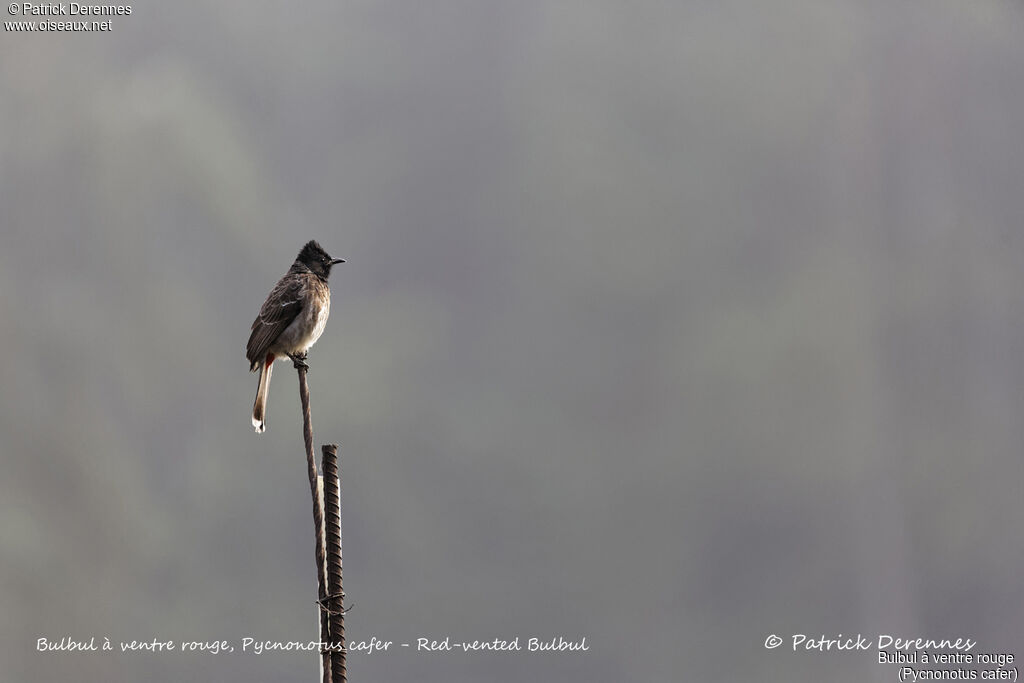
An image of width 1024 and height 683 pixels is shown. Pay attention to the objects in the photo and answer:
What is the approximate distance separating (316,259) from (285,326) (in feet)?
8.15

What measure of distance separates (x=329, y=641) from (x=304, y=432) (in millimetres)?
2210

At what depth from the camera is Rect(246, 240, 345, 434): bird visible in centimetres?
1711

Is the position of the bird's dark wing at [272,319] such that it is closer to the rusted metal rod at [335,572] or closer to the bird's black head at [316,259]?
the bird's black head at [316,259]

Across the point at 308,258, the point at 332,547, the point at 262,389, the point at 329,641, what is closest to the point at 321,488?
the point at 332,547

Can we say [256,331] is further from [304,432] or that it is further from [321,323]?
[304,432]

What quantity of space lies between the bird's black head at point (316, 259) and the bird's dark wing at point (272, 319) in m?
1.30

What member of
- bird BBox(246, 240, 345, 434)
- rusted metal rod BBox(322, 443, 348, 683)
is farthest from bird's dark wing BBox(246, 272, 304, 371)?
rusted metal rod BBox(322, 443, 348, 683)

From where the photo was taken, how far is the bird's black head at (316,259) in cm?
1931

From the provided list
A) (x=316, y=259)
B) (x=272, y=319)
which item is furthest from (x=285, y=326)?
(x=316, y=259)

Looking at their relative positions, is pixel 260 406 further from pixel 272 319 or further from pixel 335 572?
pixel 335 572

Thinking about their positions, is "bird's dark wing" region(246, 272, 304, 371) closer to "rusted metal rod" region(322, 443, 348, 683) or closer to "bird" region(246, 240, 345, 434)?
"bird" region(246, 240, 345, 434)

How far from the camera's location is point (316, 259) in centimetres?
1945

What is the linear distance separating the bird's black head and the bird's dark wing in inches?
51.2

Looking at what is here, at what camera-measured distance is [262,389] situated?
55.5ft
